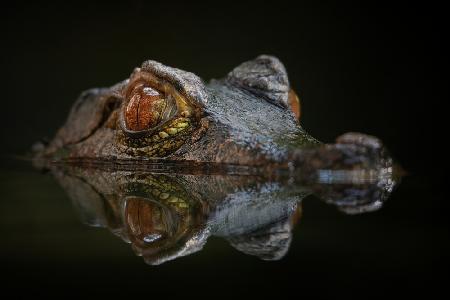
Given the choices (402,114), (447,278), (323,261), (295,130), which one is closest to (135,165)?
(295,130)

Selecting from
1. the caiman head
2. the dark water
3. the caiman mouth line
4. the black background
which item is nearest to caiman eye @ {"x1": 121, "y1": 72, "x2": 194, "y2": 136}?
the caiman head

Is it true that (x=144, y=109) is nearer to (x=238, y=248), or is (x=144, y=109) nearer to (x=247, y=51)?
(x=238, y=248)

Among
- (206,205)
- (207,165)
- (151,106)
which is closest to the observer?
(206,205)

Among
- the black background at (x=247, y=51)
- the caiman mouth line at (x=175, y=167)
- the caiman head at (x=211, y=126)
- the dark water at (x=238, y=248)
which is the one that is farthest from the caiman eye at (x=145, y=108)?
the black background at (x=247, y=51)

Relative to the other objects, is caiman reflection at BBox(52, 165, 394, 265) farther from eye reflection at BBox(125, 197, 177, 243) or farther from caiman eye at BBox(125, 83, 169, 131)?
caiman eye at BBox(125, 83, 169, 131)

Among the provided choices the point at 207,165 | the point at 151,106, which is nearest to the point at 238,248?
the point at 207,165

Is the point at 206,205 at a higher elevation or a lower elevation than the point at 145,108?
lower

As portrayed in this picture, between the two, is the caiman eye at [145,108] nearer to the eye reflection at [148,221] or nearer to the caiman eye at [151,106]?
the caiman eye at [151,106]
